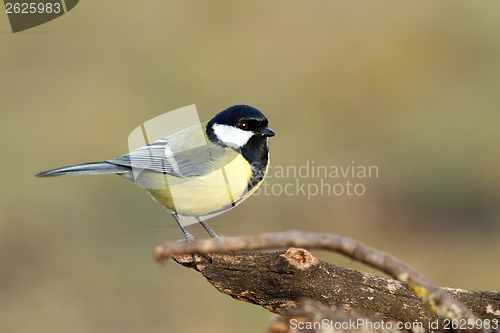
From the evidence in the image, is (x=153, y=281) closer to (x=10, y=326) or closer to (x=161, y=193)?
(x=10, y=326)

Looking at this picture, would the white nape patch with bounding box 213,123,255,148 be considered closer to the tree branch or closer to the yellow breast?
the yellow breast

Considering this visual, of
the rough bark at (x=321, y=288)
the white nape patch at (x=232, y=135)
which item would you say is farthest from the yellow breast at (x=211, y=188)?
the rough bark at (x=321, y=288)

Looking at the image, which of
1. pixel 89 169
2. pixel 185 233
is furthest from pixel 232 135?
pixel 89 169

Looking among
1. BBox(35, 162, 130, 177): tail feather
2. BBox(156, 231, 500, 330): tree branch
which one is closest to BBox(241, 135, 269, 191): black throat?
BBox(156, 231, 500, 330): tree branch

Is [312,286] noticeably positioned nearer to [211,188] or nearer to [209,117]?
[211,188]

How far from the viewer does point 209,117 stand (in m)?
4.73

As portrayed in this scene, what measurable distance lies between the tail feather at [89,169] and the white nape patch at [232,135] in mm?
677

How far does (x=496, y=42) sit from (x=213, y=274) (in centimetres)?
517

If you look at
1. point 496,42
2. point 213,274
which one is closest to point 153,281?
point 213,274

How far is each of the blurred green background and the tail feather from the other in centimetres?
157

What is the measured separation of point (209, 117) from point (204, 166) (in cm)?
229

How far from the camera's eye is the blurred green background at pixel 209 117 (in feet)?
12.7

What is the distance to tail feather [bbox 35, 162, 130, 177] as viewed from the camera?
2510 mm

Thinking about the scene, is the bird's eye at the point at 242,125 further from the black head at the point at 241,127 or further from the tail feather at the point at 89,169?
the tail feather at the point at 89,169
